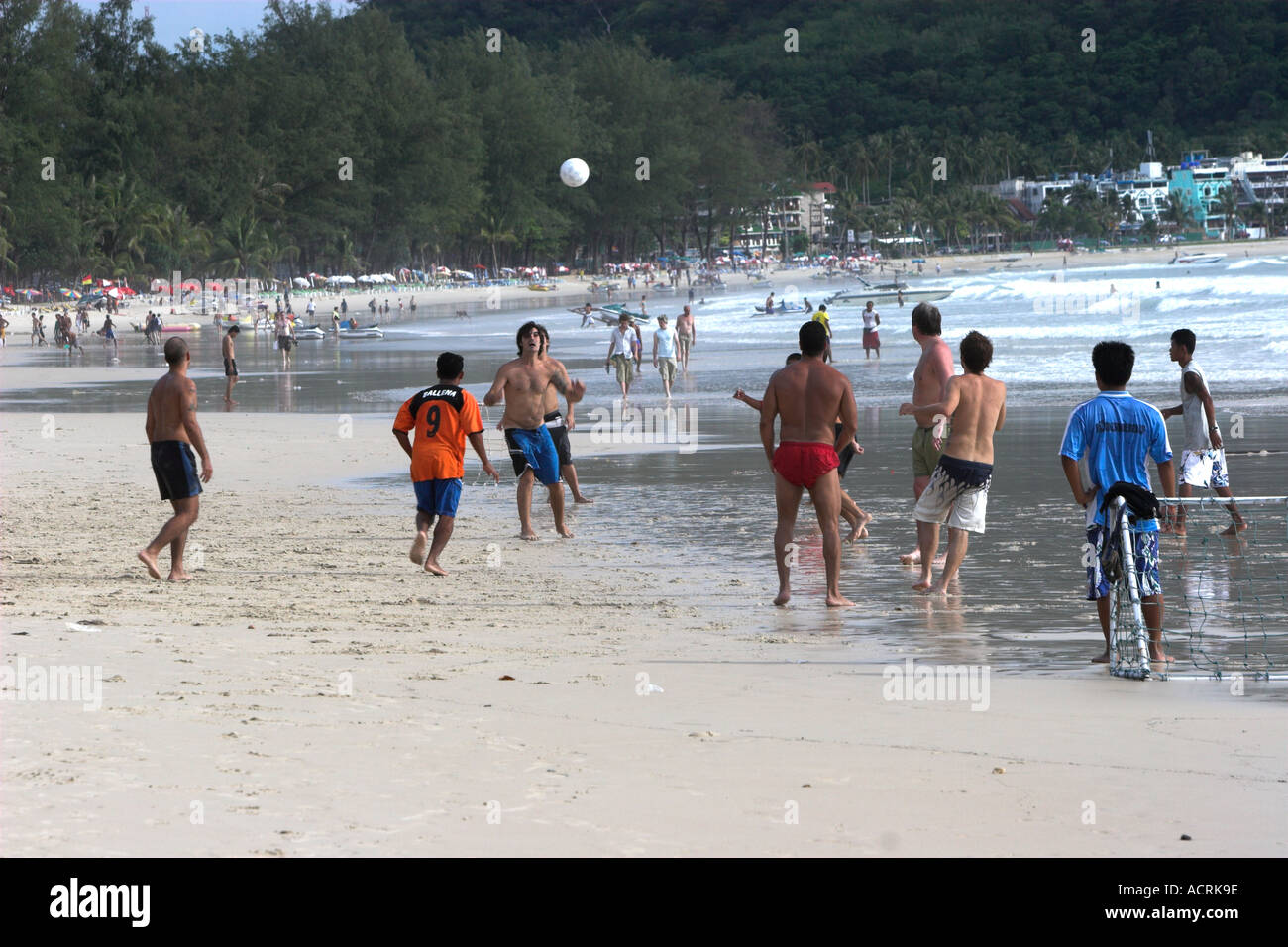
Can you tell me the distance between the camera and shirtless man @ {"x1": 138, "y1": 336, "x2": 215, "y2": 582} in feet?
30.8

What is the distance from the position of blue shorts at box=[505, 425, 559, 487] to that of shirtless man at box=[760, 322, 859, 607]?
118 inches

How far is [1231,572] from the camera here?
9.79 m

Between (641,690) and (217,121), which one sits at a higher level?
(217,121)

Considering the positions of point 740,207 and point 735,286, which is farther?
point 740,207

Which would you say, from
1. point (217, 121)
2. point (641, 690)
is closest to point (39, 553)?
point (641, 690)

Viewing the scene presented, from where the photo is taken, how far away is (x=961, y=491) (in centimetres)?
895

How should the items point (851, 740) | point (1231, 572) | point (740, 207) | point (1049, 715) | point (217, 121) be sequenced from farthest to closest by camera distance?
point (740, 207) < point (217, 121) < point (1231, 572) < point (1049, 715) < point (851, 740)

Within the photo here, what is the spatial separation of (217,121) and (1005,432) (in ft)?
302

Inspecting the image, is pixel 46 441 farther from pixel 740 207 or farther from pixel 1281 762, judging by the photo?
pixel 740 207

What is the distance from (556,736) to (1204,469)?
6605 millimetres

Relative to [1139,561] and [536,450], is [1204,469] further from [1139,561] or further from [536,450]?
[536,450]

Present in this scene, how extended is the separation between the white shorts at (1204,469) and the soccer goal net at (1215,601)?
33 centimetres

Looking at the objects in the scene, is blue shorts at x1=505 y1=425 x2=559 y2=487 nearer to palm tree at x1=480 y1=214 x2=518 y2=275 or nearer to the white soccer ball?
the white soccer ball
